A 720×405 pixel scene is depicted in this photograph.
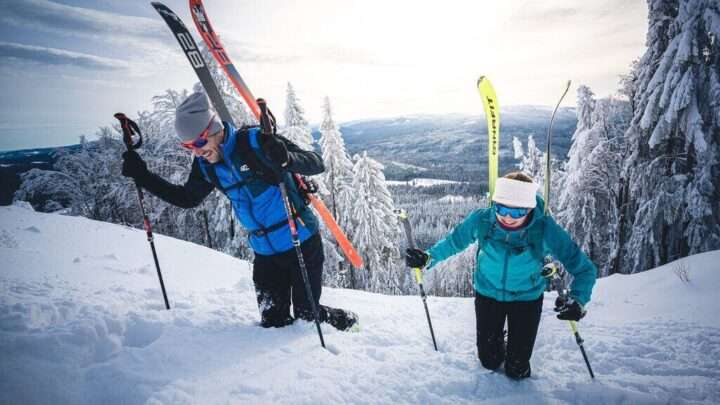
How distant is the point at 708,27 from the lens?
31.1ft

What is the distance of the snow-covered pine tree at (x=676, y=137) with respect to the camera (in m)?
10.0

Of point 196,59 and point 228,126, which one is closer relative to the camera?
point 228,126

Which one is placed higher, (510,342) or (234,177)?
(234,177)

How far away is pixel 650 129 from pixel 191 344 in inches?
616

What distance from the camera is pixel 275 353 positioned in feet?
10.7

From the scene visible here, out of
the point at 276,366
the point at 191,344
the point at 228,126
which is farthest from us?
the point at 228,126

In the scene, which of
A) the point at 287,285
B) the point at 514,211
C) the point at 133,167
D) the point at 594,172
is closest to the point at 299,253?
the point at 287,285

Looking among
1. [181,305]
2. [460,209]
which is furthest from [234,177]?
[460,209]

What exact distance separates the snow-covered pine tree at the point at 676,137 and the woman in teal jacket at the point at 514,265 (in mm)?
11332

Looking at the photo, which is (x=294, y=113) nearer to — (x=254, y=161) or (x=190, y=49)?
(x=190, y=49)

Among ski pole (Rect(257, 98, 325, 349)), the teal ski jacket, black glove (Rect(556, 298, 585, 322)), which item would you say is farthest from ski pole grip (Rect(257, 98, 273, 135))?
black glove (Rect(556, 298, 585, 322))

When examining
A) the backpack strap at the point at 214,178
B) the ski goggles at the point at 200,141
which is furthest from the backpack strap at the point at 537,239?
the ski goggles at the point at 200,141

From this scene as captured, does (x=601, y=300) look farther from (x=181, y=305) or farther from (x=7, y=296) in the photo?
(x=7, y=296)

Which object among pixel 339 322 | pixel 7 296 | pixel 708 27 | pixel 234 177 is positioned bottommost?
pixel 339 322
